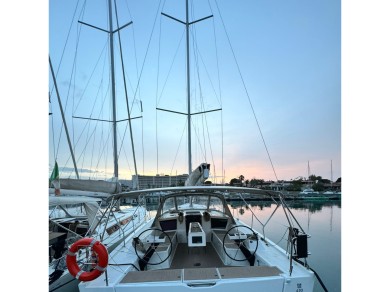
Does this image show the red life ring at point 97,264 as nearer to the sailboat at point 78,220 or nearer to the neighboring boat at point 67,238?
the sailboat at point 78,220

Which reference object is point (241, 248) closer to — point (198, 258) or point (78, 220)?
point (198, 258)

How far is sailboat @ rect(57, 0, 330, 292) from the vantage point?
3.21 m

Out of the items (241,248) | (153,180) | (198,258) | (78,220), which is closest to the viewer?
(241,248)

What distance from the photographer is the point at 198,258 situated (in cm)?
609

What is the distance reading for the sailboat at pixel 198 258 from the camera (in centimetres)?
321

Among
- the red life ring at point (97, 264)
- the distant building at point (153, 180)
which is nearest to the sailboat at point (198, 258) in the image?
the red life ring at point (97, 264)

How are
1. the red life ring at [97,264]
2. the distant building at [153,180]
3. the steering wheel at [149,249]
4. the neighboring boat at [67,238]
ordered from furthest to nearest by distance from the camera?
the distant building at [153,180]
the steering wheel at [149,249]
the neighboring boat at [67,238]
the red life ring at [97,264]

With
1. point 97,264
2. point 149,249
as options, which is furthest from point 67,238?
point 97,264

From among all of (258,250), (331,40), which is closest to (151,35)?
(331,40)

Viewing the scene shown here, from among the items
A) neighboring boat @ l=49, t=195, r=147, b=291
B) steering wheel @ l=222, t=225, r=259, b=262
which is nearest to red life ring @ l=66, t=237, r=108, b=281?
neighboring boat @ l=49, t=195, r=147, b=291

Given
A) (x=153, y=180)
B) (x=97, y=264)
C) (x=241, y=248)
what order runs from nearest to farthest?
(x=97, y=264), (x=241, y=248), (x=153, y=180)

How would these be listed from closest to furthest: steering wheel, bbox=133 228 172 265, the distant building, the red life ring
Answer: the red life ring < steering wheel, bbox=133 228 172 265 < the distant building

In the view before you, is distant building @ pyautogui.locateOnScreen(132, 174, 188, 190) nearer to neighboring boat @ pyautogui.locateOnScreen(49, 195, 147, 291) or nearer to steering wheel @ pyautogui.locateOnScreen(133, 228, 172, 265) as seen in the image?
neighboring boat @ pyautogui.locateOnScreen(49, 195, 147, 291)

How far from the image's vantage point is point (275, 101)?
1479 cm
